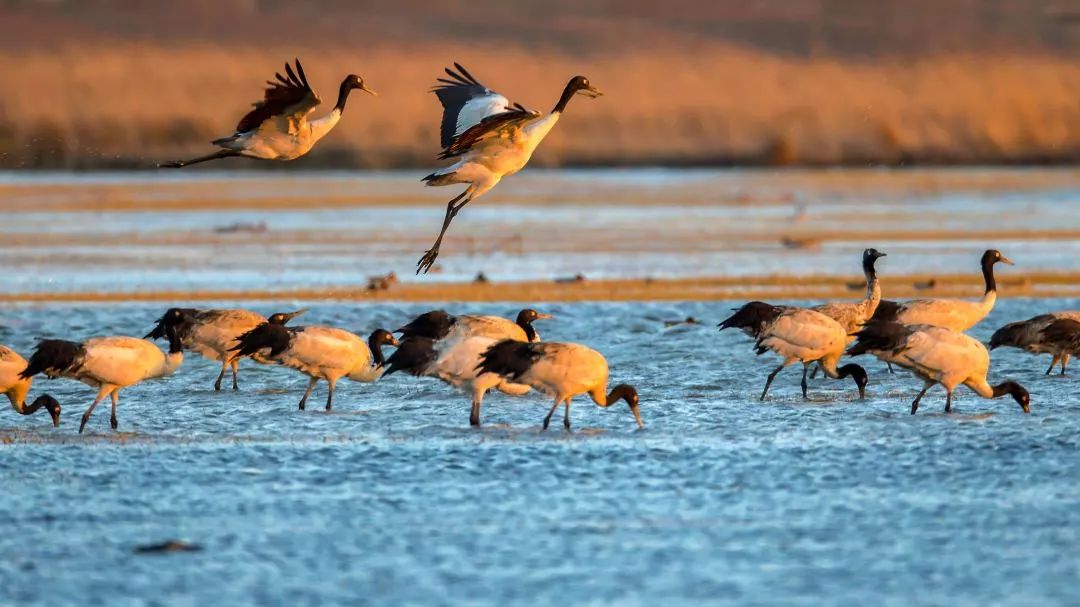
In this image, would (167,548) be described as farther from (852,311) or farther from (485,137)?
(852,311)

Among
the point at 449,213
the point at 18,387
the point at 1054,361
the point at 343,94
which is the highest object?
the point at 343,94

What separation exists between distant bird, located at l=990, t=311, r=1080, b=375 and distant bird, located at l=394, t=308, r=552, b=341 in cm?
399

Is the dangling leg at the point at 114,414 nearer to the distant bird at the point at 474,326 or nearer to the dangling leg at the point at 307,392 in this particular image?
the dangling leg at the point at 307,392

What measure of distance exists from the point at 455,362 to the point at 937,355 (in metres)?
3.49

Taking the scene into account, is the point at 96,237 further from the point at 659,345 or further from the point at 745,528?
the point at 745,528

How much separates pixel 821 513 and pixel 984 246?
58.4ft

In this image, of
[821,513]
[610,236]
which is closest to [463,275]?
[610,236]

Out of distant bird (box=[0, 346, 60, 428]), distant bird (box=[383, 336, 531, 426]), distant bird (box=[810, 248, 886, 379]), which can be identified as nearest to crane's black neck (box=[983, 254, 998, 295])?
distant bird (box=[810, 248, 886, 379])

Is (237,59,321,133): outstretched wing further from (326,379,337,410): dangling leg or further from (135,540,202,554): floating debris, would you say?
(135,540,202,554): floating debris

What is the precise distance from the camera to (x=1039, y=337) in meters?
14.7

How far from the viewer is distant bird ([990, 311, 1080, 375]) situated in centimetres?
1460

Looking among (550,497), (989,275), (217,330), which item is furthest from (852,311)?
(550,497)

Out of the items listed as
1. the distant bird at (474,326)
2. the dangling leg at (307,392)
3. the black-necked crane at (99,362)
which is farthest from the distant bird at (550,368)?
the black-necked crane at (99,362)

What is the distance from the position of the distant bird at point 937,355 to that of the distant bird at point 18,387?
19.0ft
